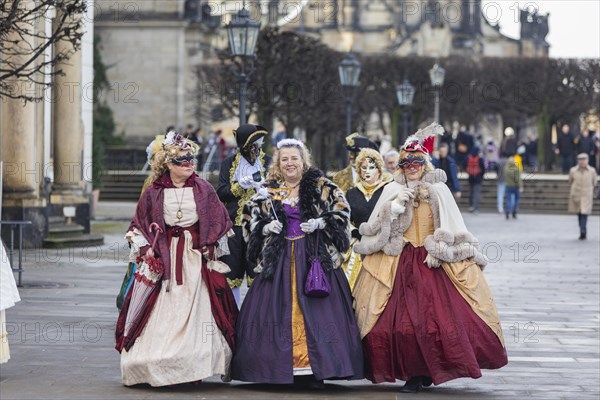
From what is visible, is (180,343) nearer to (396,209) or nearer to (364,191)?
(396,209)

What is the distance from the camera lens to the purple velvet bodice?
38.9ft

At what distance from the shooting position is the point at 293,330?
1147 centimetres

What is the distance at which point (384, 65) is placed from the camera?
245 feet

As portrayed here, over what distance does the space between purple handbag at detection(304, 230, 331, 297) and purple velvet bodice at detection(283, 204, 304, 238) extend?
12.1 inches

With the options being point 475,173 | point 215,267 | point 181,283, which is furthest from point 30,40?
point 475,173

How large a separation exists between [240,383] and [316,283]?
1.05 m

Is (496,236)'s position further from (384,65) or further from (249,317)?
(384,65)

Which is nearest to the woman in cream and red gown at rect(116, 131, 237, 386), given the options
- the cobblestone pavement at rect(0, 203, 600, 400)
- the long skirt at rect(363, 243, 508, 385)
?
the cobblestone pavement at rect(0, 203, 600, 400)

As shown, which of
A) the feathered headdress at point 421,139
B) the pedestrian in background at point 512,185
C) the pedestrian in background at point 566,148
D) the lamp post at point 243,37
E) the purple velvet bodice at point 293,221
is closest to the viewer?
the purple velvet bodice at point 293,221

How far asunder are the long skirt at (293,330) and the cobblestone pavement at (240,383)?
0.61ft

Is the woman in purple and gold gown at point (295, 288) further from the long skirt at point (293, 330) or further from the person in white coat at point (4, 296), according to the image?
the person in white coat at point (4, 296)

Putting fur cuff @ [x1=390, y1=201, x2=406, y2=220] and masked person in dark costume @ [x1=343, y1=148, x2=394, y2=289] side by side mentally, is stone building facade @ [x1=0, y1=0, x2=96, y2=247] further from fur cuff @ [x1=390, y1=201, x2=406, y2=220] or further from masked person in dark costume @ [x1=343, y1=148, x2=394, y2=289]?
fur cuff @ [x1=390, y1=201, x2=406, y2=220]

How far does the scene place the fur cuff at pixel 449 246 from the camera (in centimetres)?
1198

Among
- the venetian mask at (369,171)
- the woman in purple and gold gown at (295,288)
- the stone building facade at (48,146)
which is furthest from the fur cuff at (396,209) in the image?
the stone building facade at (48,146)
